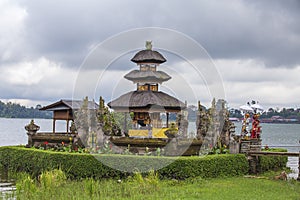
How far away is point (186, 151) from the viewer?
18.8 metres

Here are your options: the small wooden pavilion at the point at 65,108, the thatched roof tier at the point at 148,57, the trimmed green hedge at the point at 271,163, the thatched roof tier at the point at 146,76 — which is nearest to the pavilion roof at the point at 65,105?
the small wooden pavilion at the point at 65,108

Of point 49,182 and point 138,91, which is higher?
point 138,91

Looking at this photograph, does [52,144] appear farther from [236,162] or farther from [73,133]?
[236,162]

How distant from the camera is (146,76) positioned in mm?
24203

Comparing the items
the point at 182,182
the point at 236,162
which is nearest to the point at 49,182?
the point at 182,182

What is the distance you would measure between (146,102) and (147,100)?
0.58 ft

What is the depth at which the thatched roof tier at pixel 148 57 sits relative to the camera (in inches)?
965

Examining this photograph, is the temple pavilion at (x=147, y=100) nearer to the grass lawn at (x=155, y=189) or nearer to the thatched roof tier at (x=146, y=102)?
the thatched roof tier at (x=146, y=102)

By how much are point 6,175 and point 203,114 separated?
8.54m

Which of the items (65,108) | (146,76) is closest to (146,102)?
(146,76)

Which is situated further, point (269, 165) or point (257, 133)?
point (257, 133)

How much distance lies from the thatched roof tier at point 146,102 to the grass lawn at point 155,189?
7132 mm

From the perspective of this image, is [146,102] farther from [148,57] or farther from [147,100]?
[148,57]

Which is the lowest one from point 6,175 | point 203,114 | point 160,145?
point 6,175
